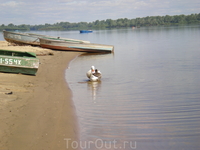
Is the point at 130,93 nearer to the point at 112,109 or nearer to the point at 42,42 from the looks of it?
the point at 112,109

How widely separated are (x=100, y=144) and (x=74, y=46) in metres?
22.7

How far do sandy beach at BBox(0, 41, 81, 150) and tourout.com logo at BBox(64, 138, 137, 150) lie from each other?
0.11 metres

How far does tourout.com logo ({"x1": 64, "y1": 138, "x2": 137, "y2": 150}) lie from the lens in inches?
229

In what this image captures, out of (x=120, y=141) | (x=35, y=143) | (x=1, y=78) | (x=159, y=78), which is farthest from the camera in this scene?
(x=159, y=78)

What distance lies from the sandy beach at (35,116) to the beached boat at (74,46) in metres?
16.6

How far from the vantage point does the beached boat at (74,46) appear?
2767 centimetres

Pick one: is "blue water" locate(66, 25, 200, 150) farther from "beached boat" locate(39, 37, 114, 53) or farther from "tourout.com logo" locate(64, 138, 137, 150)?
"beached boat" locate(39, 37, 114, 53)

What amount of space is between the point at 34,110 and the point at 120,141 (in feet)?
9.13

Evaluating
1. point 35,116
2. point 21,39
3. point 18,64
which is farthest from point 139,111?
point 21,39

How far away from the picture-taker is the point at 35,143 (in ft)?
18.8

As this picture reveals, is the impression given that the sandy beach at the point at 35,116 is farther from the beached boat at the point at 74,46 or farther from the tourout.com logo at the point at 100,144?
the beached boat at the point at 74,46

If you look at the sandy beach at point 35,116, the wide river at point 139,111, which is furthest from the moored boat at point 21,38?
the sandy beach at point 35,116

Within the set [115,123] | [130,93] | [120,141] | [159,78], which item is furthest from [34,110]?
[159,78]

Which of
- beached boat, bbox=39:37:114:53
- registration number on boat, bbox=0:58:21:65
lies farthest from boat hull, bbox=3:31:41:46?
registration number on boat, bbox=0:58:21:65
